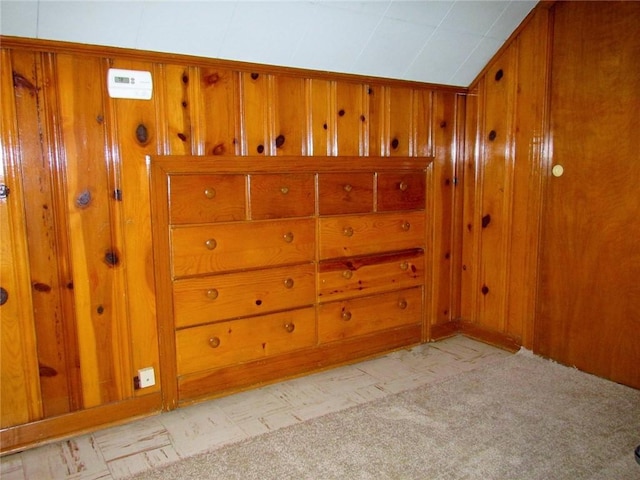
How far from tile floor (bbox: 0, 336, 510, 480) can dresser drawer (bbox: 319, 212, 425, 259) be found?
667mm

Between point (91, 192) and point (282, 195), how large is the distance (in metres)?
0.88

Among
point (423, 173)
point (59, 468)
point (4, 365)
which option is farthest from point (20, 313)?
point (423, 173)

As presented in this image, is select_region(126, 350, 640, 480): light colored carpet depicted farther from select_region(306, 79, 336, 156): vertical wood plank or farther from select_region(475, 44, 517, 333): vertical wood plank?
select_region(306, 79, 336, 156): vertical wood plank

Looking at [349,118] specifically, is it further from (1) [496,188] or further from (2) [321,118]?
(1) [496,188]

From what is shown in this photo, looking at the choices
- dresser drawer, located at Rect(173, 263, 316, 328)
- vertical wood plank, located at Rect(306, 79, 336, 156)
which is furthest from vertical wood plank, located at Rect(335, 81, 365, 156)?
dresser drawer, located at Rect(173, 263, 316, 328)

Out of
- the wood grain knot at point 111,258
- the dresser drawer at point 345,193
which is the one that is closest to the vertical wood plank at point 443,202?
the dresser drawer at point 345,193

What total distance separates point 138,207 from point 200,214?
0.27 metres

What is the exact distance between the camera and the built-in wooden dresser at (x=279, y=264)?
2.17 metres

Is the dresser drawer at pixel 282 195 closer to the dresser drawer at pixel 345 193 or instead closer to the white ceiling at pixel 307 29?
the dresser drawer at pixel 345 193

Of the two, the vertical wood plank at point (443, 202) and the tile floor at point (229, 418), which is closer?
the tile floor at point (229, 418)

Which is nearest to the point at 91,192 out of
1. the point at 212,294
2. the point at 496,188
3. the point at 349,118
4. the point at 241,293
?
the point at 212,294

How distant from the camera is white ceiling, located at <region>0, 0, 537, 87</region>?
1.77 metres

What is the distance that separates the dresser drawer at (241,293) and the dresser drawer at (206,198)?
291 mm

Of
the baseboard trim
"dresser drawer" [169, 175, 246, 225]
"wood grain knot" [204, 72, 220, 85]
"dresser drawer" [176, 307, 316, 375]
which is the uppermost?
"wood grain knot" [204, 72, 220, 85]
